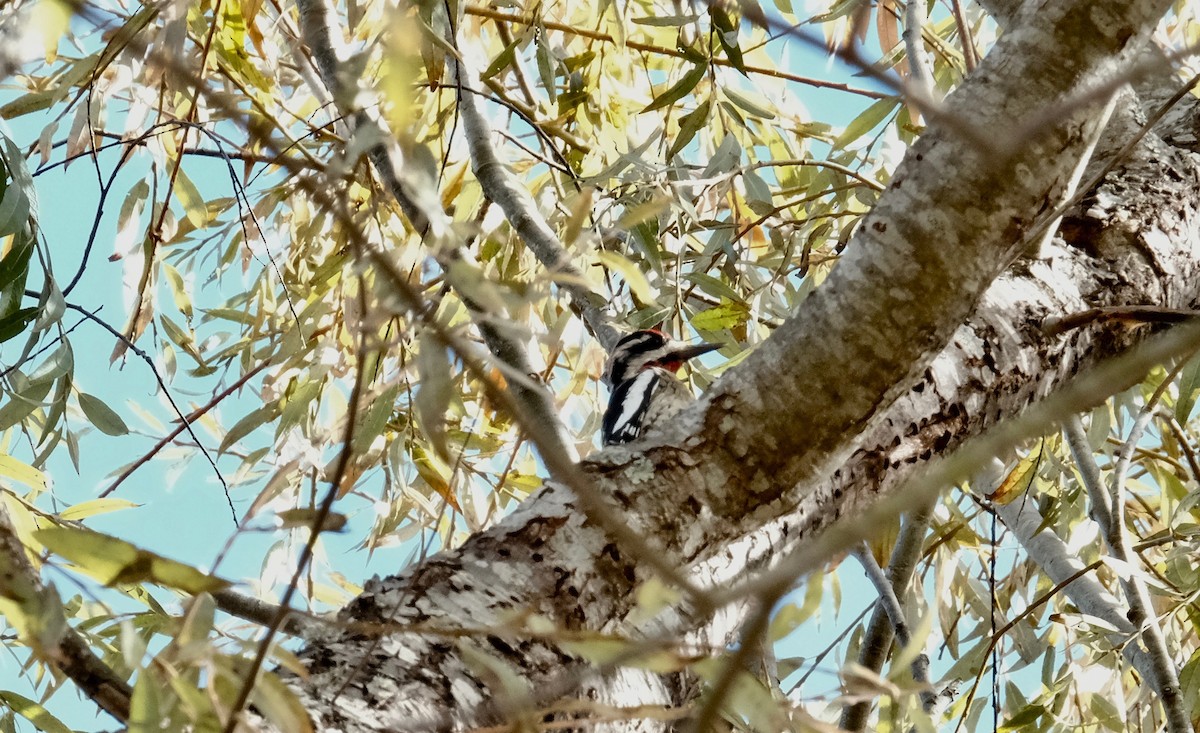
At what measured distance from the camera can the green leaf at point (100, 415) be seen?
177cm

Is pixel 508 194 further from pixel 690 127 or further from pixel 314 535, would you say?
pixel 314 535

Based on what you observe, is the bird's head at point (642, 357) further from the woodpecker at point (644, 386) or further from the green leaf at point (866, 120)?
the green leaf at point (866, 120)

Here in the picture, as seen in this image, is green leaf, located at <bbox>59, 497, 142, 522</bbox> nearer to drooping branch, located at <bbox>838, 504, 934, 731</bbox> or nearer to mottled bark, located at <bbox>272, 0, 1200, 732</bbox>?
mottled bark, located at <bbox>272, 0, 1200, 732</bbox>

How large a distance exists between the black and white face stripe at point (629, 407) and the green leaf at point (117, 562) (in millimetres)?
1830

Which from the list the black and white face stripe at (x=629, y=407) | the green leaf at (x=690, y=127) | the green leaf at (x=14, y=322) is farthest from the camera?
the black and white face stripe at (x=629, y=407)

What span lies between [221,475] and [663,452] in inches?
40.6

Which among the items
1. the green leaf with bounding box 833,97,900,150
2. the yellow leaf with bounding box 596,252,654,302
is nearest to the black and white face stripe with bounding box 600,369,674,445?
the green leaf with bounding box 833,97,900,150

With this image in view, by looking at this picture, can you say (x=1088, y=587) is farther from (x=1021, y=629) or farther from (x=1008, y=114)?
(x=1008, y=114)

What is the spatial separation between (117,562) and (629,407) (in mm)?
2092

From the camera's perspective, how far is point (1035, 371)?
4.38ft

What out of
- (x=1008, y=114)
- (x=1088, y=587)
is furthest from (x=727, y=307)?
(x=1008, y=114)

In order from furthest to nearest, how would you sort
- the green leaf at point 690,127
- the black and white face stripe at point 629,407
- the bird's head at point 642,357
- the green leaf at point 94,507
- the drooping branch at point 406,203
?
the bird's head at point 642,357 < the black and white face stripe at point 629,407 < the green leaf at point 690,127 < the green leaf at point 94,507 < the drooping branch at point 406,203

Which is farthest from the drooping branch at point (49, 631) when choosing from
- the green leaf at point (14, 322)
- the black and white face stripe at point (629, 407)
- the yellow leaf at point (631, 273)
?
the black and white face stripe at point (629, 407)

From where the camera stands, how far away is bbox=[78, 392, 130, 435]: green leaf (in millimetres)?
1768
